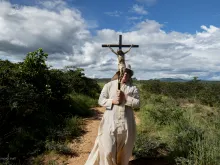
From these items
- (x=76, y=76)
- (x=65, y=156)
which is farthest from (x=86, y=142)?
(x=76, y=76)

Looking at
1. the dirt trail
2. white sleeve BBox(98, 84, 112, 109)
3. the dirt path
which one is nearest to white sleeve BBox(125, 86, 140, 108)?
white sleeve BBox(98, 84, 112, 109)

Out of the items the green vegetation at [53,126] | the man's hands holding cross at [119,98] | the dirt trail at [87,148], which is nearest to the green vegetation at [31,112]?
the green vegetation at [53,126]

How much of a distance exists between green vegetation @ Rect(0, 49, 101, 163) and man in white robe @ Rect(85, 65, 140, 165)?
2677 millimetres

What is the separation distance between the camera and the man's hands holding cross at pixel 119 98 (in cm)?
406

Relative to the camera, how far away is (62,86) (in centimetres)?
1065

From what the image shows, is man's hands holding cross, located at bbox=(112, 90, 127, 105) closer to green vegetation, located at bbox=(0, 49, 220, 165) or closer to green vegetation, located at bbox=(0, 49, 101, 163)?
green vegetation, located at bbox=(0, 49, 220, 165)

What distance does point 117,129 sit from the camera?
13.3 ft

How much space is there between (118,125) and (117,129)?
0.07 meters

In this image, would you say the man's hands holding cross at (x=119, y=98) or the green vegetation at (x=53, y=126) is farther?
the green vegetation at (x=53, y=126)

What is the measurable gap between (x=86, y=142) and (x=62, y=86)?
142 inches

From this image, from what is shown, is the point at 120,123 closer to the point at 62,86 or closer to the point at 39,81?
the point at 39,81

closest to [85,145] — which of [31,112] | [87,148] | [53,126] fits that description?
[87,148]

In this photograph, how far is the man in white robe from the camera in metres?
4.05

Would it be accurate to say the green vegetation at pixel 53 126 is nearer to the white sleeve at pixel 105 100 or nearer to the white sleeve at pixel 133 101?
the white sleeve at pixel 133 101
